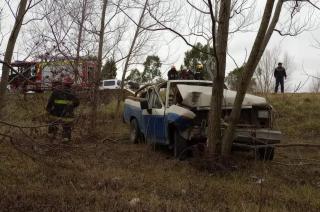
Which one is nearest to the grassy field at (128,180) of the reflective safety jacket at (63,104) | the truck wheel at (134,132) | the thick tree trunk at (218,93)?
the thick tree trunk at (218,93)

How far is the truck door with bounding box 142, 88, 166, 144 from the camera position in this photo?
10227 millimetres

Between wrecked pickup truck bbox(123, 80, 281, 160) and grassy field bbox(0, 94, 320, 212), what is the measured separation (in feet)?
1.19

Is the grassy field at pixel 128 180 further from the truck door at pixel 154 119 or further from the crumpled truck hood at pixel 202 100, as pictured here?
the crumpled truck hood at pixel 202 100

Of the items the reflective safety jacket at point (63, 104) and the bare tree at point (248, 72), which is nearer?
the bare tree at point (248, 72)

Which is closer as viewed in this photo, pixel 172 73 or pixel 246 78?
pixel 246 78

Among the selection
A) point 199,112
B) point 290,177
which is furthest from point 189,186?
point 199,112

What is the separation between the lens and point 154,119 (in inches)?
417

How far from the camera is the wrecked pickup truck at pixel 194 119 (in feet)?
29.8

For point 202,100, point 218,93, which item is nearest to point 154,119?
point 202,100

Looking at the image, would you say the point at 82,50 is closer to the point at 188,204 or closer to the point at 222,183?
the point at 222,183

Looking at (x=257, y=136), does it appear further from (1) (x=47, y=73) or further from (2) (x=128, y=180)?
(1) (x=47, y=73)

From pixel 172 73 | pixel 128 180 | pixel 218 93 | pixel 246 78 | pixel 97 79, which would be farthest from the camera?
pixel 172 73

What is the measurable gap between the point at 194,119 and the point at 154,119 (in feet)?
4.31

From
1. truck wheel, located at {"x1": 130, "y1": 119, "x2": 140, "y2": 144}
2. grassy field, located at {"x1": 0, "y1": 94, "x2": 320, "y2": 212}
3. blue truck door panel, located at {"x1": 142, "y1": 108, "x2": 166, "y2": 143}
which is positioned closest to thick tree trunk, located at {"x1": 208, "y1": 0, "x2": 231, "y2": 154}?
grassy field, located at {"x1": 0, "y1": 94, "x2": 320, "y2": 212}
